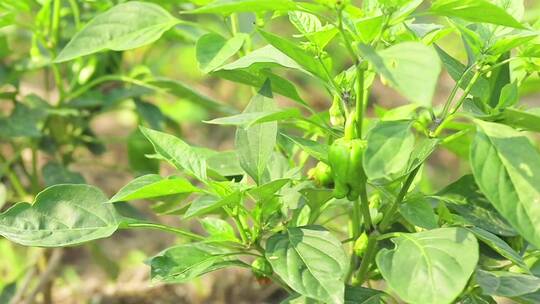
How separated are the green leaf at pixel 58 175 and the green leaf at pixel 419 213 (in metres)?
0.94

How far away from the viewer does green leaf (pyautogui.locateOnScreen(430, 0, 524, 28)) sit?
39.7 inches

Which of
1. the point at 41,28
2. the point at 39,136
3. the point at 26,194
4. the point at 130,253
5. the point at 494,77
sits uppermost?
the point at 494,77

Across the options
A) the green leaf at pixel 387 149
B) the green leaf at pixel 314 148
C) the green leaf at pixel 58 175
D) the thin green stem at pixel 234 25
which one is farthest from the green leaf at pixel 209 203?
the green leaf at pixel 58 175

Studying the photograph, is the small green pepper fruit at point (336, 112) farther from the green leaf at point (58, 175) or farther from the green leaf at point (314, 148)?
the green leaf at point (58, 175)

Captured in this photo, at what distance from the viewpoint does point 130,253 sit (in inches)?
114

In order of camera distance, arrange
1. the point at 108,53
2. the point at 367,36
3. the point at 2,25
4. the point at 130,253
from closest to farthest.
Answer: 1. the point at 367,36
2. the point at 2,25
3. the point at 108,53
4. the point at 130,253

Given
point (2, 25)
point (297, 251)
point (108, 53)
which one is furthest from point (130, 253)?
point (297, 251)

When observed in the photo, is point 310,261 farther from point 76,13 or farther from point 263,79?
point 76,13

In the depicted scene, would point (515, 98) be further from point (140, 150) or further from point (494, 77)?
point (140, 150)

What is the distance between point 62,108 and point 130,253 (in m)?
1.05

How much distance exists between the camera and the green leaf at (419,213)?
1205 millimetres

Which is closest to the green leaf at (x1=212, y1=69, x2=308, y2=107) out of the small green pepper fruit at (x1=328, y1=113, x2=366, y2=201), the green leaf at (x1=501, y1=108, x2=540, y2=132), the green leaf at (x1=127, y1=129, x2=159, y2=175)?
the small green pepper fruit at (x1=328, y1=113, x2=366, y2=201)

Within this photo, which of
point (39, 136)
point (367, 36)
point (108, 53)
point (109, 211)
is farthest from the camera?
point (108, 53)

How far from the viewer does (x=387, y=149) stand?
101cm
